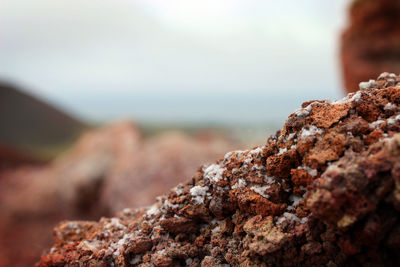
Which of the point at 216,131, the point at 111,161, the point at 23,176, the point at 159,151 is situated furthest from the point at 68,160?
the point at 216,131

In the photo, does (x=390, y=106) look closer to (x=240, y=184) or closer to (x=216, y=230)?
(x=240, y=184)

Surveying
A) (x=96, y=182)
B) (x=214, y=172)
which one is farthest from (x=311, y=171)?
(x=96, y=182)

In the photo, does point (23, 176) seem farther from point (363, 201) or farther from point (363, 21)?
point (363, 201)

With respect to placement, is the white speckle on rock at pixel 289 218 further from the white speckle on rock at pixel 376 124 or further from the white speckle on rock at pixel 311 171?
the white speckle on rock at pixel 376 124

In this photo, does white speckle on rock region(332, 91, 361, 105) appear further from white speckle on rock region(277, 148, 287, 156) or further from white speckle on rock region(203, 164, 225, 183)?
white speckle on rock region(203, 164, 225, 183)

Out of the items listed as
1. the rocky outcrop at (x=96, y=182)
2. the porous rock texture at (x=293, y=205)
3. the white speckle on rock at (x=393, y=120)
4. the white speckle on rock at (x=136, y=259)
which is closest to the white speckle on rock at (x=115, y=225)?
the porous rock texture at (x=293, y=205)

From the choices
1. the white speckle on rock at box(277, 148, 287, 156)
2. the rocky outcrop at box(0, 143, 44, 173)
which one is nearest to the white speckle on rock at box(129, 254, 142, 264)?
the white speckle on rock at box(277, 148, 287, 156)
